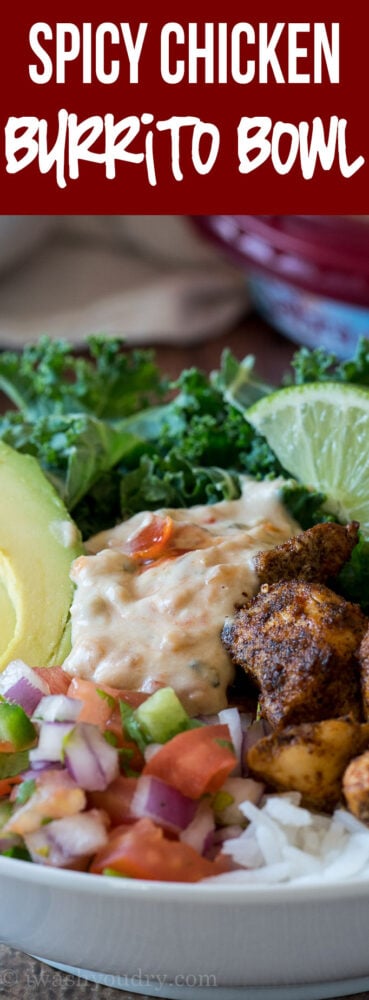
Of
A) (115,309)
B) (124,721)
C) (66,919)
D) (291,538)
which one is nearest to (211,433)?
(291,538)

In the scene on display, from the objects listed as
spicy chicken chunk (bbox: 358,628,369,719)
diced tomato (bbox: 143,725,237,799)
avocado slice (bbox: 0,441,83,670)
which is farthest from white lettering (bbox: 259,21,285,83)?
diced tomato (bbox: 143,725,237,799)

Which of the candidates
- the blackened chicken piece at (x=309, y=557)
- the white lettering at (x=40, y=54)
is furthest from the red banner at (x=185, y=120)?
the blackened chicken piece at (x=309, y=557)

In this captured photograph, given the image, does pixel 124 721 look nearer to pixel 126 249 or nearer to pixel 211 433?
pixel 211 433

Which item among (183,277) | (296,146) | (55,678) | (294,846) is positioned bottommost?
(183,277)

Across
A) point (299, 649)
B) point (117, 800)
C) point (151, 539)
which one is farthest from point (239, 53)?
point (117, 800)

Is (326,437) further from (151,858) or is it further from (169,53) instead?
(169,53)

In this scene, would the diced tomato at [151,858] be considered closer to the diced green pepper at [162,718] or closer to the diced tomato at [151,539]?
the diced green pepper at [162,718]
